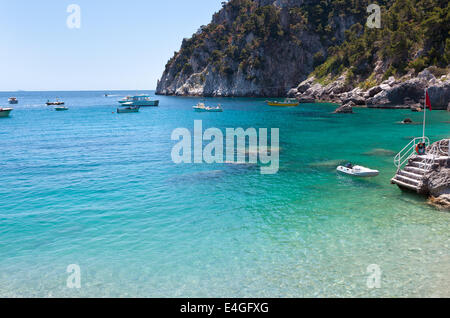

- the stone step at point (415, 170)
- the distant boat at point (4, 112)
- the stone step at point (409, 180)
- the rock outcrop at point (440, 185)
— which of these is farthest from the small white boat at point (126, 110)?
the rock outcrop at point (440, 185)

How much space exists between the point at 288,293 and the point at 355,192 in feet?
42.5

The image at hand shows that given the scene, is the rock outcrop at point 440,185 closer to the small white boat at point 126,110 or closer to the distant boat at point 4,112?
the small white boat at point 126,110

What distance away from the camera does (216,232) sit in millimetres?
16953

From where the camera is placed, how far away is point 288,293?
460 inches

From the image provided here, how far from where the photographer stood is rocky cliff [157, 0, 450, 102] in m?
88.4

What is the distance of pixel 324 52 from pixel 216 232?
163 meters

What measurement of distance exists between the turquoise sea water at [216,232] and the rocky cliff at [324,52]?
69421 millimetres

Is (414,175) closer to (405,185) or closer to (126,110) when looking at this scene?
(405,185)

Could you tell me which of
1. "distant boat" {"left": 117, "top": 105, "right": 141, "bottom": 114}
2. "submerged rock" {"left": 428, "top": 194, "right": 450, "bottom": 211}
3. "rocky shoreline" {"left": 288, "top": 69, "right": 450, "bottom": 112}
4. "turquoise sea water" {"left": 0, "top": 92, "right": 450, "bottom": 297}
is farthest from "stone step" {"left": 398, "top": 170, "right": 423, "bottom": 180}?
"distant boat" {"left": 117, "top": 105, "right": 141, "bottom": 114}

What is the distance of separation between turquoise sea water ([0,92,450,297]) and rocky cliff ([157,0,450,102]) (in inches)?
2733

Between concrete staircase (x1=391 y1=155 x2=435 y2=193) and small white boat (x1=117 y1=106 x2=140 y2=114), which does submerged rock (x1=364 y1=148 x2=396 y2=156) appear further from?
small white boat (x1=117 y1=106 x2=140 y2=114)
